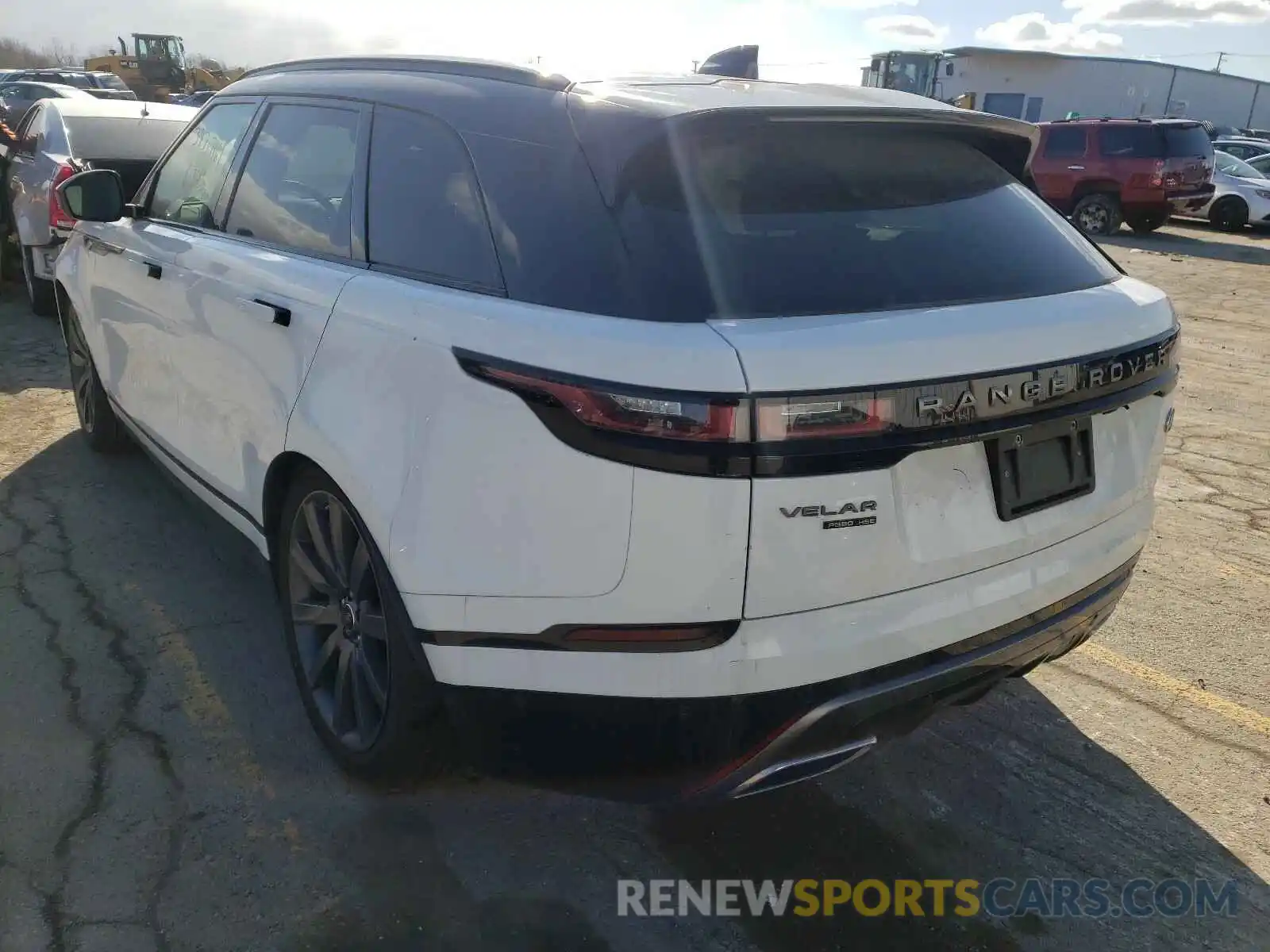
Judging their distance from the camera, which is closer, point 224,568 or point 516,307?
point 516,307

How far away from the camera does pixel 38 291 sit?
848cm

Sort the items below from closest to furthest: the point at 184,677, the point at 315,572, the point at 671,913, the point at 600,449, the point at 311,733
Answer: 1. the point at 600,449
2. the point at 671,913
3. the point at 315,572
4. the point at 311,733
5. the point at 184,677

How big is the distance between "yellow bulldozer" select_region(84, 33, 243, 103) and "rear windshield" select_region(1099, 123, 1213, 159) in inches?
1264

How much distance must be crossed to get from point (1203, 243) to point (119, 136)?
17.0 m

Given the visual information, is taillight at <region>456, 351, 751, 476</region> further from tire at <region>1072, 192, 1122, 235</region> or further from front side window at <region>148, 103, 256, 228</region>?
tire at <region>1072, 192, 1122, 235</region>

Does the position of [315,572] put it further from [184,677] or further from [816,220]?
[816,220]

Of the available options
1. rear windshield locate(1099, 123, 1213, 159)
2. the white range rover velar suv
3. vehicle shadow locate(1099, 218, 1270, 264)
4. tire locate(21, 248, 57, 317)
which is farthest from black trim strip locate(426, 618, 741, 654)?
rear windshield locate(1099, 123, 1213, 159)

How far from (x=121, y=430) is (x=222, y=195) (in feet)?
6.89

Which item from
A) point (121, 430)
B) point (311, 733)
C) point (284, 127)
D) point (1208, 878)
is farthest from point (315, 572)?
point (121, 430)

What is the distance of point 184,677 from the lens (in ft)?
10.8

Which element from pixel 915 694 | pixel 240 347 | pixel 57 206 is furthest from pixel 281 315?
pixel 57 206

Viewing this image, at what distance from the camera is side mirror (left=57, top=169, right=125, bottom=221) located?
13.1 ft

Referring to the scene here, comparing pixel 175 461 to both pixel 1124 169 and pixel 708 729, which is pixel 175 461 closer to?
pixel 708 729

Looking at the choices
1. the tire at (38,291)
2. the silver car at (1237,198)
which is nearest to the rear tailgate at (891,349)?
the tire at (38,291)
